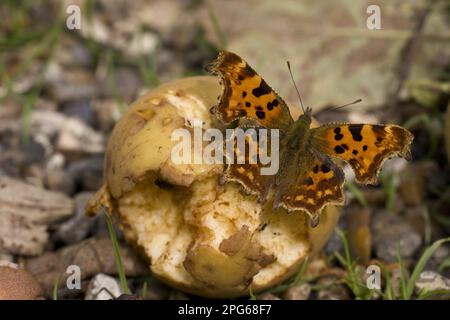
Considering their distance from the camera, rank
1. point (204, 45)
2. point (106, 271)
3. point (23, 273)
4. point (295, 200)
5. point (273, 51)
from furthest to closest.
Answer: point (204, 45) < point (273, 51) < point (106, 271) < point (23, 273) < point (295, 200)

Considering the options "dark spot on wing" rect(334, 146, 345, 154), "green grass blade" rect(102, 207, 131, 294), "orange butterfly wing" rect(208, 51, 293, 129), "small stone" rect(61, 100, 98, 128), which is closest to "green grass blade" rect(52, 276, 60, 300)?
"green grass blade" rect(102, 207, 131, 294)

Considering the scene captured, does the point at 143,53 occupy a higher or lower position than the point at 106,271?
higher

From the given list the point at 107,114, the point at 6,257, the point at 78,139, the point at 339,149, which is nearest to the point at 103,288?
the point at 6,257

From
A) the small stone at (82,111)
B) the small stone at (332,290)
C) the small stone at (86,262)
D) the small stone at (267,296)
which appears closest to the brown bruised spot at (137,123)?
the small stone at (86,262)

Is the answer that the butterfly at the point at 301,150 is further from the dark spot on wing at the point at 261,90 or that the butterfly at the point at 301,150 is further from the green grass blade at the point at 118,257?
the green grass blade at the point at 118,257

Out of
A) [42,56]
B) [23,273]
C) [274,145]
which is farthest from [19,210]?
[42,56]

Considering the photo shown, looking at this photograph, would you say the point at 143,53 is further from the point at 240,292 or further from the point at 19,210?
the point at 240,292

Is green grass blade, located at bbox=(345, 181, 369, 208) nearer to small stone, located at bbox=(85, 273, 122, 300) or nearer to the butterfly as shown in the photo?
the butterfly
